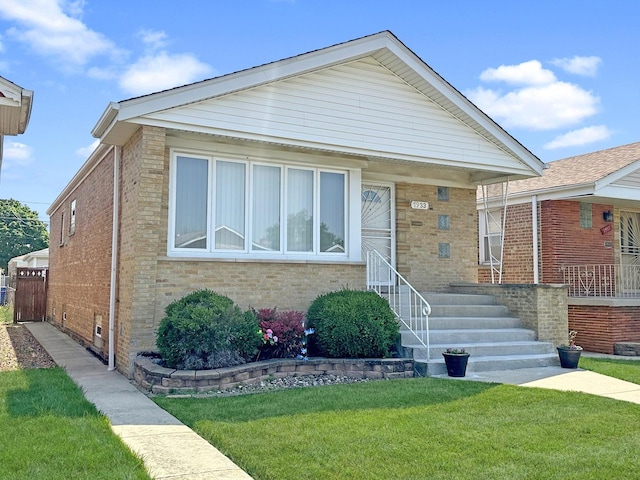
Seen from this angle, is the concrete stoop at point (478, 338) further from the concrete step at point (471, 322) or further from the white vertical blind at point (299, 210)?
the white vertical blind at point (299, 210)

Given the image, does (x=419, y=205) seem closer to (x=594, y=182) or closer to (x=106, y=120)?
(x=594, y=182)

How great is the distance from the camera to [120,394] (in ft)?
22.9

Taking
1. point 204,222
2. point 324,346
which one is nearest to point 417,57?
point 204,222

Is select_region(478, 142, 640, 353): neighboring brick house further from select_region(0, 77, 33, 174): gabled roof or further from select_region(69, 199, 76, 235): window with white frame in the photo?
select_region(0, 77, 33, 174): gabled roof

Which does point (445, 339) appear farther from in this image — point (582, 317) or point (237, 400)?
point (582, 317)

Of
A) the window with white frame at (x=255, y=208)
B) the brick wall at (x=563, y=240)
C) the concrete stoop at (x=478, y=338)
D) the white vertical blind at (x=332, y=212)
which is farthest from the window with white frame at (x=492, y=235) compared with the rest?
the window with white frame at (x=255, y=208)

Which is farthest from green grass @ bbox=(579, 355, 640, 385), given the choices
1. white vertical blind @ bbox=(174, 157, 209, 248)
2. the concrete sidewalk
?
white vertical blind @ bbox=(174, 157, 209, 248)

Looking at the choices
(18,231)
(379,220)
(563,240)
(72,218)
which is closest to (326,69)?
(379,220)

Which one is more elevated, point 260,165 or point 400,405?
point 260,165

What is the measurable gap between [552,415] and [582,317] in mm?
8401

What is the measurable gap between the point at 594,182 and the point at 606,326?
3370 mm

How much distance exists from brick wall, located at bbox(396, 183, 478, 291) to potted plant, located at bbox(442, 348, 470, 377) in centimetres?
407

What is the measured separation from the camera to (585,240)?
1502 centimetres

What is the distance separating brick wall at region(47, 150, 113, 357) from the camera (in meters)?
10.6
